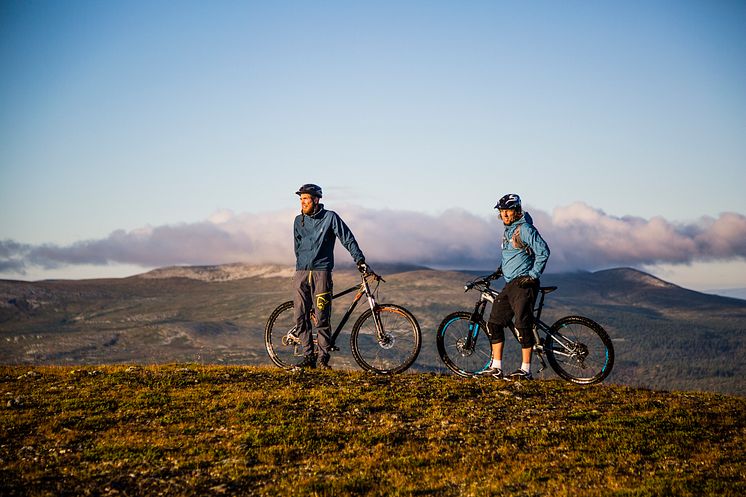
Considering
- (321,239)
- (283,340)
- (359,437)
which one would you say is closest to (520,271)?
(321,239)

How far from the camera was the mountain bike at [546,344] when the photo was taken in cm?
1568

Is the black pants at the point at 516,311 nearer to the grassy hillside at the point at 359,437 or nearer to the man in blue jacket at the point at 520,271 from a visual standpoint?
the man in blue jacket at the point at 520,271

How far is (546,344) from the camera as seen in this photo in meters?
15.9

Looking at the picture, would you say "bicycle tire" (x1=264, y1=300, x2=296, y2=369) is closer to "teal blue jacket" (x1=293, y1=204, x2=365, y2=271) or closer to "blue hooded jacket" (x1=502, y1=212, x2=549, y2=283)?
"teal blue jacket" (x1=293, y1=204, x2=365, y2=271)

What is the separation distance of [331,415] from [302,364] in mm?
4329

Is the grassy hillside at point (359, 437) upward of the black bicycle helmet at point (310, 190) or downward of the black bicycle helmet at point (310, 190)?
downward

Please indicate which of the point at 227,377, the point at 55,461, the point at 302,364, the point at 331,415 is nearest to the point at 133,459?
the point at 55,461

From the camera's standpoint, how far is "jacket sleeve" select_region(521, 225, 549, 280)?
15.2 m

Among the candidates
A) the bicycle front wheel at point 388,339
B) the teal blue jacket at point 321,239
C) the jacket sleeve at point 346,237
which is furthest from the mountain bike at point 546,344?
the teal blue jacket at point 321,239

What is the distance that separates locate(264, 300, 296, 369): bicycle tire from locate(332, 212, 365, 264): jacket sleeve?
215 cm

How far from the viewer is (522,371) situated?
628 inches

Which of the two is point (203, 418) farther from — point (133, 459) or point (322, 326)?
point (322, 326)

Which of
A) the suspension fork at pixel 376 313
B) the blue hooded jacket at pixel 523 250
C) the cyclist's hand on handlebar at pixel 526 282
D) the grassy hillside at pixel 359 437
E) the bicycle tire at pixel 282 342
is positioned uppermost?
the blue hooded jacket at pixel 523 250

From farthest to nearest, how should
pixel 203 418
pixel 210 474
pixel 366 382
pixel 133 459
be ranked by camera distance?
1. pixel 366 382
2. pixel 203 418
3. pixel 133 459
4. pixel 210 474
